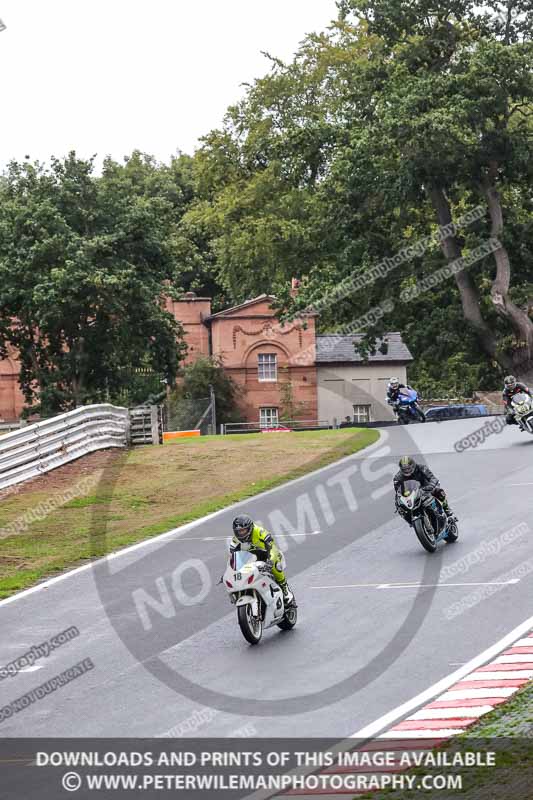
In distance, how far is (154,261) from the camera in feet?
151

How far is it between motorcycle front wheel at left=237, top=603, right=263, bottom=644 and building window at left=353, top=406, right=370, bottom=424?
177ft

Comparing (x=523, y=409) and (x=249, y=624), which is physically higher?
(x=523, y=409)

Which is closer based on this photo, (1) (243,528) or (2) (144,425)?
(1) (243,528)

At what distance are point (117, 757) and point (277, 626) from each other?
4.91 m

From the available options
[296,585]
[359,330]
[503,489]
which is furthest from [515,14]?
[296,585]

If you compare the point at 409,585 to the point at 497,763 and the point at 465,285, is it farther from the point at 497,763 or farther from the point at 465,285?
the point at 465,285

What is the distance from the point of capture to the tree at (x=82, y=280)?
43156 millimetres

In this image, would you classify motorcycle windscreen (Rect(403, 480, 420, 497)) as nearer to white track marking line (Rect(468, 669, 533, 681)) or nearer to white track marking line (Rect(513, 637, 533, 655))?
white track marking line (Rect(513, 637, 533, 655))

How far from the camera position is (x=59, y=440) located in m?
29.8

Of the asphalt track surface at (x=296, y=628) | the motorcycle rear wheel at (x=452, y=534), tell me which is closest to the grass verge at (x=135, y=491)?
the asphalt track surface at (x=296, y=628)

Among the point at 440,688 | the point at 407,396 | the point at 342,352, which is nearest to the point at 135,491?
the point at 407,396

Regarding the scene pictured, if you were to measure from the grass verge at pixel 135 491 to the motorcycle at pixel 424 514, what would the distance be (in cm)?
535

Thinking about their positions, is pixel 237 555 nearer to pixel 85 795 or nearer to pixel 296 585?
pixel 296 585

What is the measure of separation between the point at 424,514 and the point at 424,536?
408mm
